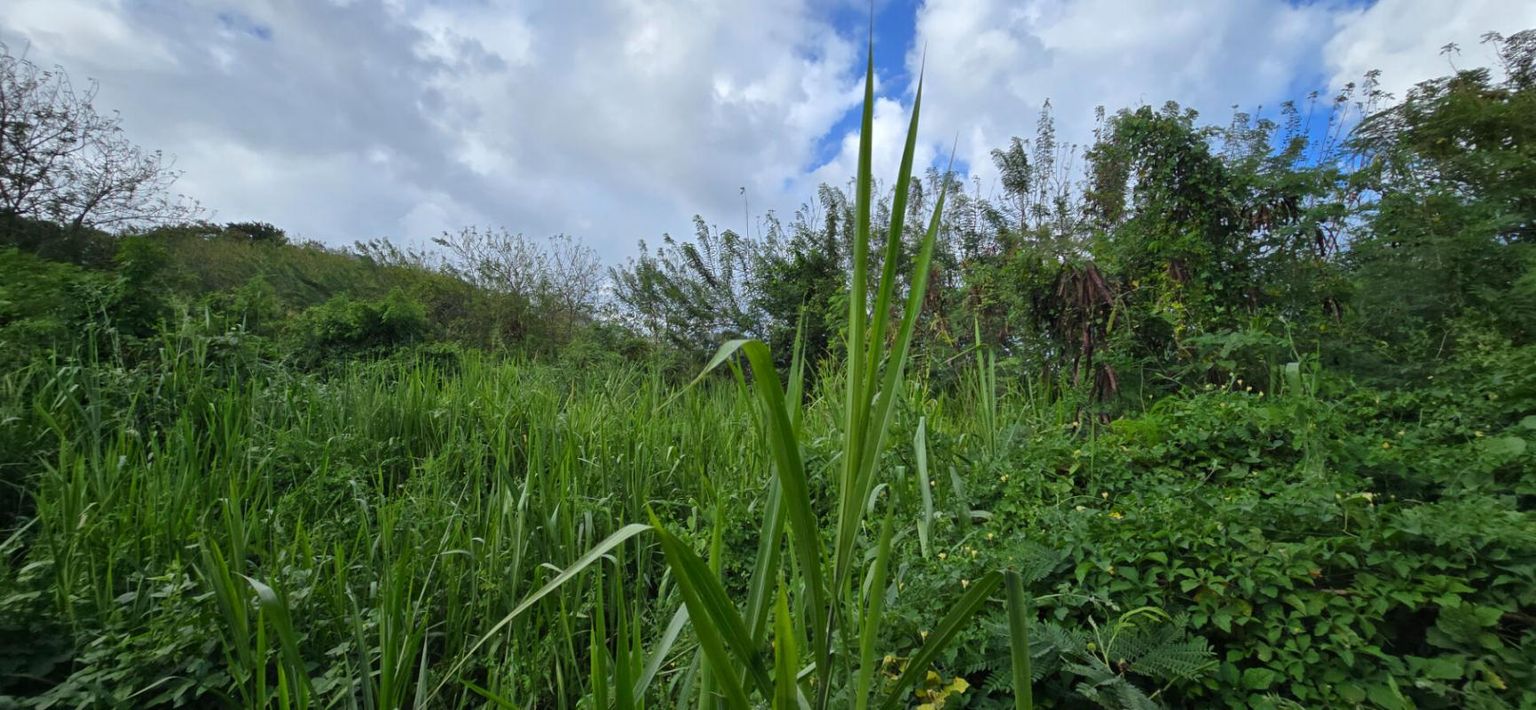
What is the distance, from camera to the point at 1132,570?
1.35 meters

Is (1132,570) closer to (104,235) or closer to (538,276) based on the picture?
(538,276)

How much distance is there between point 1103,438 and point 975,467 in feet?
1.89

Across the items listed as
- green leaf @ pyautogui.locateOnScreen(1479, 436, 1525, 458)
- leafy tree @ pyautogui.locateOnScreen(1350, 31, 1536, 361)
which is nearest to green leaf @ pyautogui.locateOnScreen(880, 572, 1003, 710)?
green leaf @ pyautogui.locateOnScreen(1479, 436, 1525, 458)

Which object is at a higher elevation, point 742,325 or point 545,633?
point 742,325

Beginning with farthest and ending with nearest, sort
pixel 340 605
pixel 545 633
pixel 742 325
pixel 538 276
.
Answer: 1. pixel 538 276
2. pixel 742 325
3. pixel 545 633
4. pixel 340 605

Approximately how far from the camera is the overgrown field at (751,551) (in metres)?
1.19

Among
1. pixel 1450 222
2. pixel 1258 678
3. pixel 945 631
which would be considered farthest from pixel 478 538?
pixel 1450 222

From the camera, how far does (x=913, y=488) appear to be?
1.89m

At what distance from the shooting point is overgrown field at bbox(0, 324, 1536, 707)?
1.19 metres

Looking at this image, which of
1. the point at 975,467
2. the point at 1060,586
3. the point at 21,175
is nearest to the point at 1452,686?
the point at 1060,586

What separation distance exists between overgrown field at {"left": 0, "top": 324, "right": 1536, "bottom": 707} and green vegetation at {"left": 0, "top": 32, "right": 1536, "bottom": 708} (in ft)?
0.05

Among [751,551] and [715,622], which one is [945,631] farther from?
[751,551]

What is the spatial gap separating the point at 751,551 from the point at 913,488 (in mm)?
579

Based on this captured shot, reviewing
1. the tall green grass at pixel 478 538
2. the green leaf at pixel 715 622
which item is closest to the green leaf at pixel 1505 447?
the tall green grass at pixel 478 538
